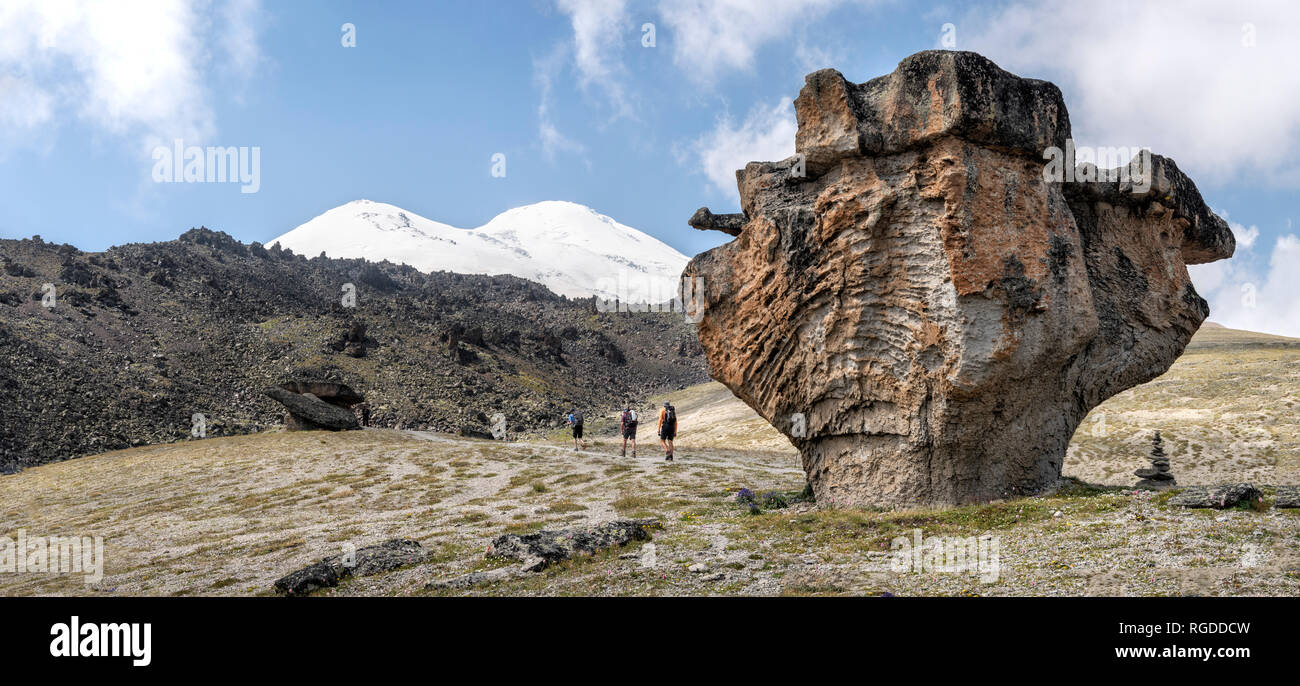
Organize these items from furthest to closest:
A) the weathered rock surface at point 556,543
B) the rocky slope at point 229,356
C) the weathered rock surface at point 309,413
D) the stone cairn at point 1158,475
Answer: the rocky slope at point 229,356 < the weathered rock surface at point 309,413 < the stone cairn at point 1158,475 < the weathered rock surface at point 556,543

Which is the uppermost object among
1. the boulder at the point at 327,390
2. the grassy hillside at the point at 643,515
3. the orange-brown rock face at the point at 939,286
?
the orange-brown rock face at the point at 939,286

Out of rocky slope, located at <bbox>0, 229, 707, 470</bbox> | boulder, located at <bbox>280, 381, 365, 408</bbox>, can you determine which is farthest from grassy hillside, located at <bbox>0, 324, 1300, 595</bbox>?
rocky slope, located at <bbox>0, 229, 707, 470</bbox>

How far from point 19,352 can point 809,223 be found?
79.9 m

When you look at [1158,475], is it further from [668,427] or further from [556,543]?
[556,543]

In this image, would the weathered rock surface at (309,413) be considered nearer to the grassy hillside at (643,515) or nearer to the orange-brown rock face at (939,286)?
the grassy hillside at (643,515)

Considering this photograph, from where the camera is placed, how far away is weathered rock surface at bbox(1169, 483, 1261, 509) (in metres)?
12.2

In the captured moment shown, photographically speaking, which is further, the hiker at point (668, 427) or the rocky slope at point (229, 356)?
the rocky slope at point (229, 356)

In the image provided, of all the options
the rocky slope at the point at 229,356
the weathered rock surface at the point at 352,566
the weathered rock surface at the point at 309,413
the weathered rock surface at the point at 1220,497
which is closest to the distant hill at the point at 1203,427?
the weathered rock surface at the point at 1220,497

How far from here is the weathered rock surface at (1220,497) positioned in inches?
479

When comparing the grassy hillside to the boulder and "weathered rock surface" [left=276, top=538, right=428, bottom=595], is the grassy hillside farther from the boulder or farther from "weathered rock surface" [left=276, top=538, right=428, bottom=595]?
the boulder

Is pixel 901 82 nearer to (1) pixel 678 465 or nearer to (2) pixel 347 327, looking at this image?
(1) pixel 678 465

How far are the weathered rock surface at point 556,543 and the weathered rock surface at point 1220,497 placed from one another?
993 centimetres

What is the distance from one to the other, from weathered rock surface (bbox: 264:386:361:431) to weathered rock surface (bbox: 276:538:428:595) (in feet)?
110
